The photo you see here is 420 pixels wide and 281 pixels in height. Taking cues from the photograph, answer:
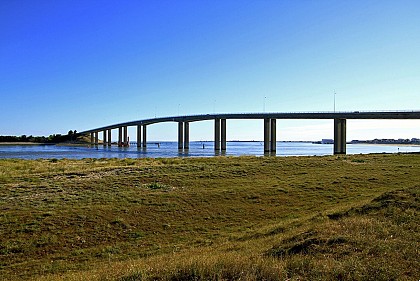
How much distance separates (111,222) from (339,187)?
13.9m

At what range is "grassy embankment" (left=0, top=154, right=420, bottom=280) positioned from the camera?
6.14 m

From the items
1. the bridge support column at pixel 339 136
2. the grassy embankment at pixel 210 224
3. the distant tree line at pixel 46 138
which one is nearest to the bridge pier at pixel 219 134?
the bridge support column at pixel 339 136

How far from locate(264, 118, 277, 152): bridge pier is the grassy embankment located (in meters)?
66.4

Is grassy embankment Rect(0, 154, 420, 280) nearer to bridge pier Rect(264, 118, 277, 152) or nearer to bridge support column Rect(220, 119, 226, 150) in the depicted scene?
bridge pier Rect(264, 118, 277, 152)

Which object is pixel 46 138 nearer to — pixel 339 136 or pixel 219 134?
pixel 219 134

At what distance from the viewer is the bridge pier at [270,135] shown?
3710 inches

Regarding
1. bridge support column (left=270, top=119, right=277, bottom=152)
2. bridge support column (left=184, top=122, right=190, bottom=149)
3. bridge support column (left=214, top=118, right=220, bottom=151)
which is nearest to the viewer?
bridge support column (left=270, top=119, right=277, bottom=152)

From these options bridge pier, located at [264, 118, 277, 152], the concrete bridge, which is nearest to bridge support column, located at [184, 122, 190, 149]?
the concrete bridge

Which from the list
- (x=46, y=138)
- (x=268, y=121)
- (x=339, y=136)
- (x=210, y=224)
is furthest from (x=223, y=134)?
(x=46, y=138)

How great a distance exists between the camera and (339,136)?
81875 mm

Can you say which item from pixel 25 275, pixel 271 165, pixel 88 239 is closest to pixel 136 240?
pixel 88 239

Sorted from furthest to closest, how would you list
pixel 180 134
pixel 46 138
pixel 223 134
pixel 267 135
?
pixel 46 138
pixel 180 134
pixel 223 134
pixel 267 135

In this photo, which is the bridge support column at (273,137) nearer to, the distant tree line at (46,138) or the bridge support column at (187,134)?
the bridge support column at (187,134)

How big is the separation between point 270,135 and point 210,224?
276 ft
